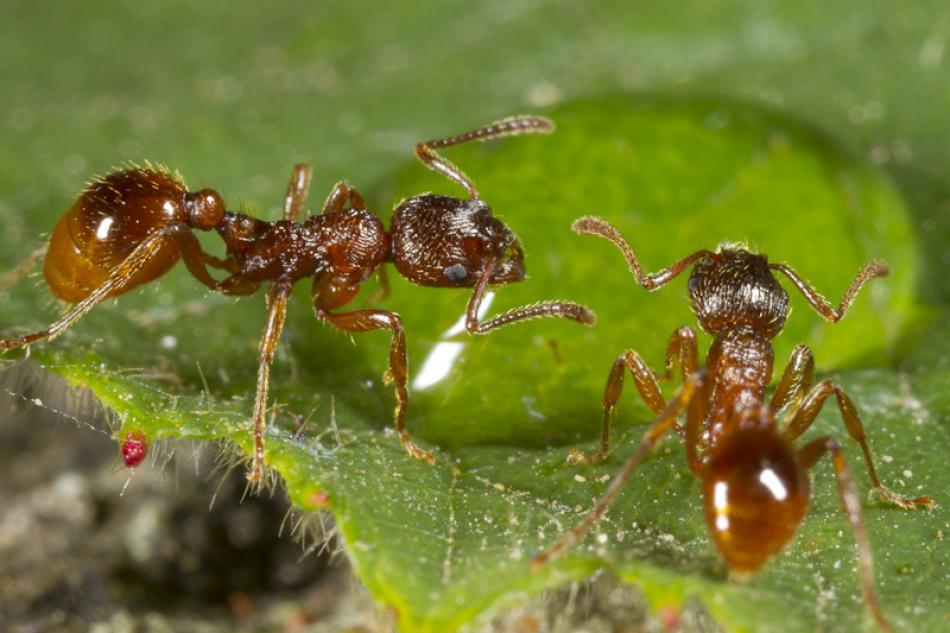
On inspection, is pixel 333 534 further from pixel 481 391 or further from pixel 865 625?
pixel 865 625

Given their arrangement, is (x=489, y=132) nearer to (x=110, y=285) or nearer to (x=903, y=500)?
(x=110, y=285)

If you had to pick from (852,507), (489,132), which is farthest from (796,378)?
(489,132)

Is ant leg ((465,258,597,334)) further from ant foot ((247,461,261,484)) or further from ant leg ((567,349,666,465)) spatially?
ant foot ((247,461,261,484))

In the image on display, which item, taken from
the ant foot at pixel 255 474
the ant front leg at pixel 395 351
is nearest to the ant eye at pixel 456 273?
the ant front leg at pixel 395 351

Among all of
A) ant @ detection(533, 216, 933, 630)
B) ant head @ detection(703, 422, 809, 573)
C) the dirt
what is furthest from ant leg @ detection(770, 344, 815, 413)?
the dirt

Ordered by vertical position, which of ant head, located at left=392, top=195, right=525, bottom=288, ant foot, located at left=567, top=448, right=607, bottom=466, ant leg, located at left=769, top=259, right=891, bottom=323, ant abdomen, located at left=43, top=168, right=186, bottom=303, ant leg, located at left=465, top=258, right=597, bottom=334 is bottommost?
ant foot, located at left=567, top=448, right=607, bottom=466

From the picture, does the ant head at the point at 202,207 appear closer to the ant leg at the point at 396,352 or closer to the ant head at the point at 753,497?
the ant leg at the point at 396,352
